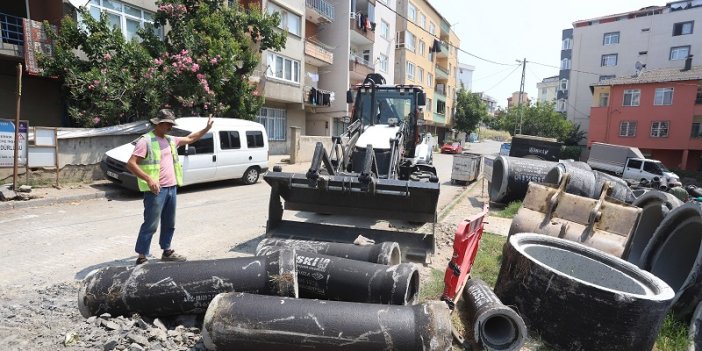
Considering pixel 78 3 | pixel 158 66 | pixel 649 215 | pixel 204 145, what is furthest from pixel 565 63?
pixel 78 3

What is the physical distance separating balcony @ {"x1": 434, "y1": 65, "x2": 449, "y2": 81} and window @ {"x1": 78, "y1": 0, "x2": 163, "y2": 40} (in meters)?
38.4

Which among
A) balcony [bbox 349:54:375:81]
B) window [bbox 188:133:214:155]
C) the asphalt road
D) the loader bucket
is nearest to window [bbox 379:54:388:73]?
balcony [bbox 349:54:375:81]

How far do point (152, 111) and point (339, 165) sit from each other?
327 inches

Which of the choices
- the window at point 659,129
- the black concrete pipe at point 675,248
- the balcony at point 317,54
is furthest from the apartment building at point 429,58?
the black concrete pipe at point 675,248

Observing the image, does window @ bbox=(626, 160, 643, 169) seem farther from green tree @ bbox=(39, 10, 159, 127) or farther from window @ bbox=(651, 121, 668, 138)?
green tree @ bbox=(39, 10, 159, 127)

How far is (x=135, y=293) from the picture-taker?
11.1 ft

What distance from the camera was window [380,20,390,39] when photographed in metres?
34.8

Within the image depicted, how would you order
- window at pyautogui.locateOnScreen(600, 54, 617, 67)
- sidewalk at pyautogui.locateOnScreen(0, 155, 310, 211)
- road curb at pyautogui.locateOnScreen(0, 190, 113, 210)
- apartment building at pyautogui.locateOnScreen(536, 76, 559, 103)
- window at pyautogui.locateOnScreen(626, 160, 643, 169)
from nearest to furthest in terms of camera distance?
road curb at pyautogui.locateOnScreen(0, 190, 113, 210) → sidewalk at pyautogui.locateOnScreen(0, 155, 310, 211) → window at pyautogui.locateOnScreen(626, 160, 643, 169) → window at pyautogui.locateOnScreen(600, 54, 617, 67) → apartment building at pyautogui.locateOnScreen(536, 76, 559, 103)

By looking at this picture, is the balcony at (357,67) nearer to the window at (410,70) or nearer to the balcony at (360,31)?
the balcony at (360,31)

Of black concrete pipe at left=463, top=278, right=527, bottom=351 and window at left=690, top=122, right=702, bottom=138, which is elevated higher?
window at left=690, top=122, right=702, bottom=138

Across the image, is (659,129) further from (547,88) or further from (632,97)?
(547,88)

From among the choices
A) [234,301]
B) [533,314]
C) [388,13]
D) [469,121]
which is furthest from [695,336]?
[469,121]

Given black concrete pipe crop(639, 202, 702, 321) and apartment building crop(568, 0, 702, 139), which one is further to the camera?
apartment building crop(568, 0, 702, 139)

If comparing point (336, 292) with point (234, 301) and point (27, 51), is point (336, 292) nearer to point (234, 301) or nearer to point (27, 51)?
point (234, 301)
